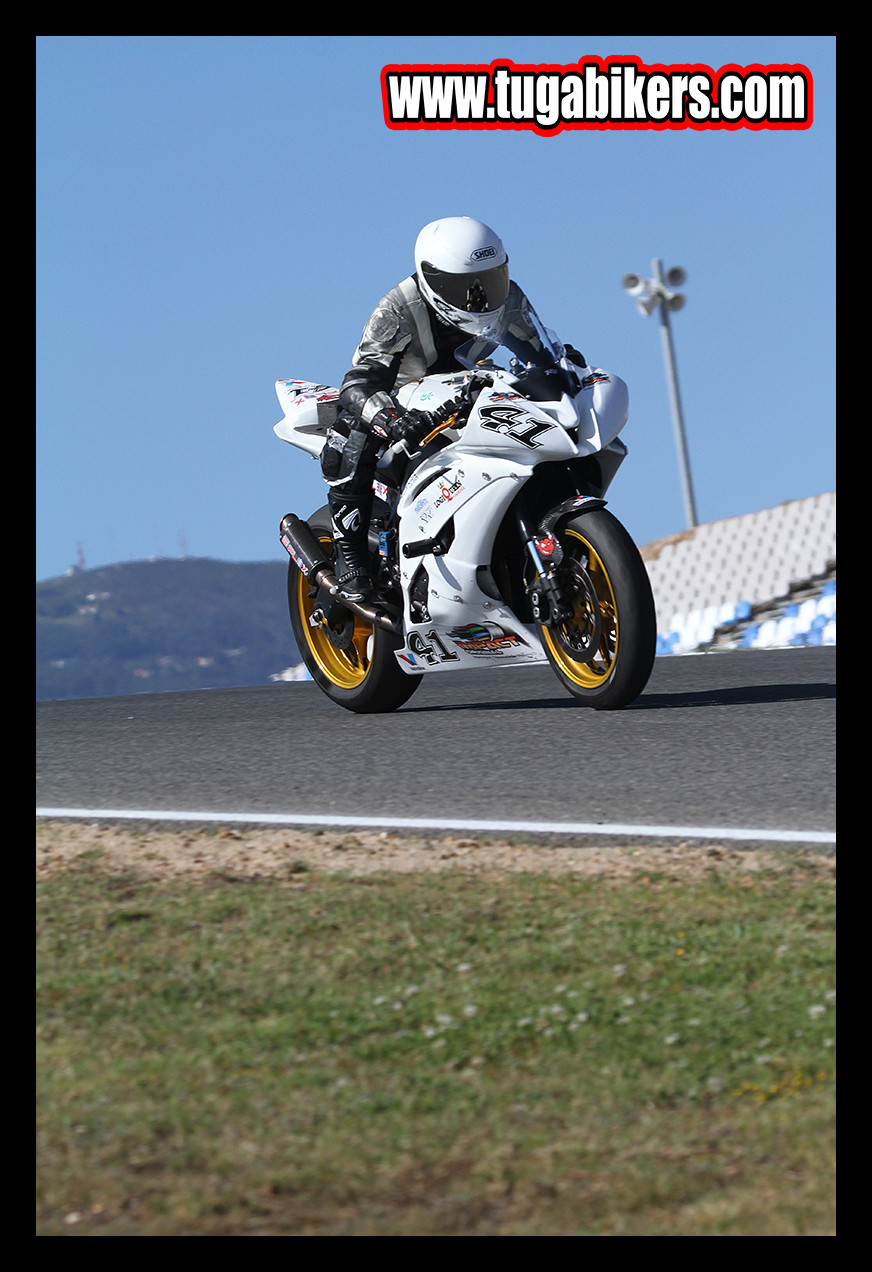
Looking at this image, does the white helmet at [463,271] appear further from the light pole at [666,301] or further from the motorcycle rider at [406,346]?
the light pole at [666,301]

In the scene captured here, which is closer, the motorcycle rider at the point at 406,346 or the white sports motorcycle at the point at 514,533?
the white sports motorcycle at the point at 514,533

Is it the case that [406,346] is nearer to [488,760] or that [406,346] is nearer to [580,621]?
[580,621]

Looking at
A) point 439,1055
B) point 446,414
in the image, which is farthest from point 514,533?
point 439,1055

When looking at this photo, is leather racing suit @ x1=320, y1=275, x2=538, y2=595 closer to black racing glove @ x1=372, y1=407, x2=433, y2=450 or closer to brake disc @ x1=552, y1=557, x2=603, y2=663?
black racing glove @ x1=372, y1=407, x2=433, y2=450

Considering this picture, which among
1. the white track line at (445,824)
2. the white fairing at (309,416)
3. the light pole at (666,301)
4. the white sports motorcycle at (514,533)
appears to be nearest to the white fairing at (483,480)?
the white sports motorcycle at (514,533)

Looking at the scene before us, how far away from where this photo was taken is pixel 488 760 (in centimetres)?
644

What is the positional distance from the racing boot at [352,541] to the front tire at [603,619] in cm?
104

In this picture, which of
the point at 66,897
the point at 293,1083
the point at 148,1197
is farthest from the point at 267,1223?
the point at 66,897

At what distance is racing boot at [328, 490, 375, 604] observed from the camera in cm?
777

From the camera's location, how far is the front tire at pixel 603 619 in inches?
260

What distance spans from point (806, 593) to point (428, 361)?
24.5 metres

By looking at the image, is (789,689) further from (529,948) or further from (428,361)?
(529,948)

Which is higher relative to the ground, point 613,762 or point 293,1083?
point 613,762
